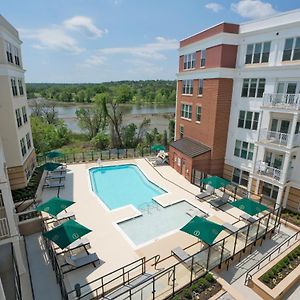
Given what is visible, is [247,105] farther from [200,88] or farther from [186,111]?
[186,111]

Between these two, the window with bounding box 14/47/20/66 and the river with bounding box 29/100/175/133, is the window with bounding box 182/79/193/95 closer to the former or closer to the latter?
the window with bounding box 14/47/20/66

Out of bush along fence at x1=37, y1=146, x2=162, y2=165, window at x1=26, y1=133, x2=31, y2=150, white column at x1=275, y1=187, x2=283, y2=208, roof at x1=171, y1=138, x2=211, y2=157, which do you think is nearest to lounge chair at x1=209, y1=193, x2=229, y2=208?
white column at x1=275, y1=187, x2=283, y2=208

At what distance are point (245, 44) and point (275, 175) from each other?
991cm

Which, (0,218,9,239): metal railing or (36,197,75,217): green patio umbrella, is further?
(36,197,75,217): green patio umbrella

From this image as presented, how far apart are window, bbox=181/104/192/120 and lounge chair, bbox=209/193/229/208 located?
9.21m

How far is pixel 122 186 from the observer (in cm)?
1981

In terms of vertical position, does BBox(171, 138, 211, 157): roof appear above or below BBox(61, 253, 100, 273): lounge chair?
above

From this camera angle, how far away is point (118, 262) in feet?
34.6

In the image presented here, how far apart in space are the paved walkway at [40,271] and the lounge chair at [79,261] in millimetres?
760

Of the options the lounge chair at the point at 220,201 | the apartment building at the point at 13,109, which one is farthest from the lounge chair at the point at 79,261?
the apartment building at the point at 13,109

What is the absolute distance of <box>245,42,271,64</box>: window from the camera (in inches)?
610

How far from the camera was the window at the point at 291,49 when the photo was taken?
13766mm

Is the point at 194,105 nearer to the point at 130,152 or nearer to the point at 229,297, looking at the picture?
the point at 130,152

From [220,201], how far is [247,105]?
7.69 m
